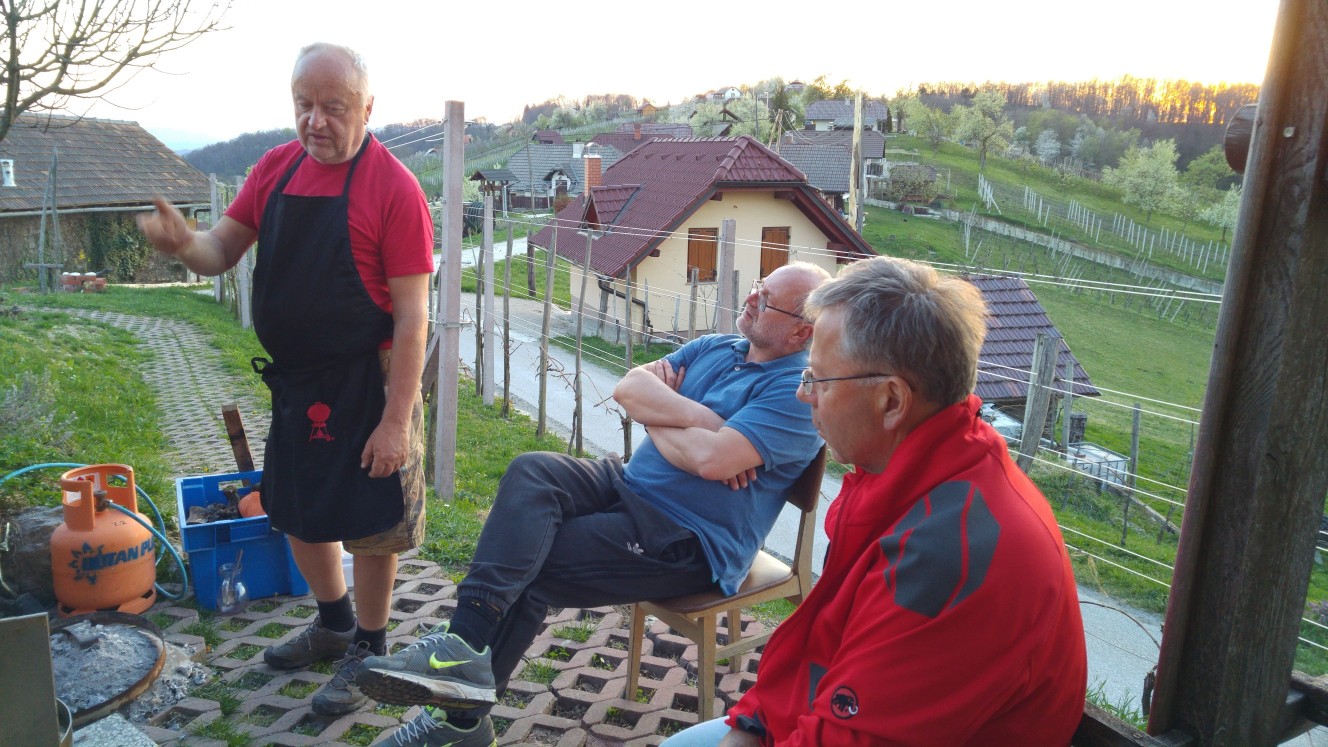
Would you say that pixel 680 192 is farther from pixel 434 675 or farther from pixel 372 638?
pixel 434 675

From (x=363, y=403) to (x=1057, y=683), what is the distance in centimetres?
193

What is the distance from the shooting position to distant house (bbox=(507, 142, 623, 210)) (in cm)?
4575

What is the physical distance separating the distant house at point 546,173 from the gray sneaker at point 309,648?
4291 cm

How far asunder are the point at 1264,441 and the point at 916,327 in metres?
0.49

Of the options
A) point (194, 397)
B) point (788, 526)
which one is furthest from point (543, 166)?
point (788, 526)

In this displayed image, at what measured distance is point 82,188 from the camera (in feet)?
76.1

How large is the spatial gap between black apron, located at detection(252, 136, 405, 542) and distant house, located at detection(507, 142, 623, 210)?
43.1 m

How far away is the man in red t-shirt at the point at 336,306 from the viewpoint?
7.89 ft

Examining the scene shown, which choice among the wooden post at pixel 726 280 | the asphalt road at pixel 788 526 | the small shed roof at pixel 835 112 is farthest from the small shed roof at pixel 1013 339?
the small shed roof at pixel 835 112

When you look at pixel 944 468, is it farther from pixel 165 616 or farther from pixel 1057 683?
pixel 165 616

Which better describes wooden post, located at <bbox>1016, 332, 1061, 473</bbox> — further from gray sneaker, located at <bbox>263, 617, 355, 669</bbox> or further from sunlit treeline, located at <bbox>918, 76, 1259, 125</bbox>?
sunlit treeline, located at <bbox>918, 76, 1259, 125</bbox>

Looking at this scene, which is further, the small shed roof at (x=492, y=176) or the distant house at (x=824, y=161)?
the small shed roof at (x=492, y=176)

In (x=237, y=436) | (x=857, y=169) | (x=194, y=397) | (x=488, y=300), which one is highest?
(x=857, y=169)

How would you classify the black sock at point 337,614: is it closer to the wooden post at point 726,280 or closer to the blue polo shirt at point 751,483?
the blue polo shirt at point 751,483
